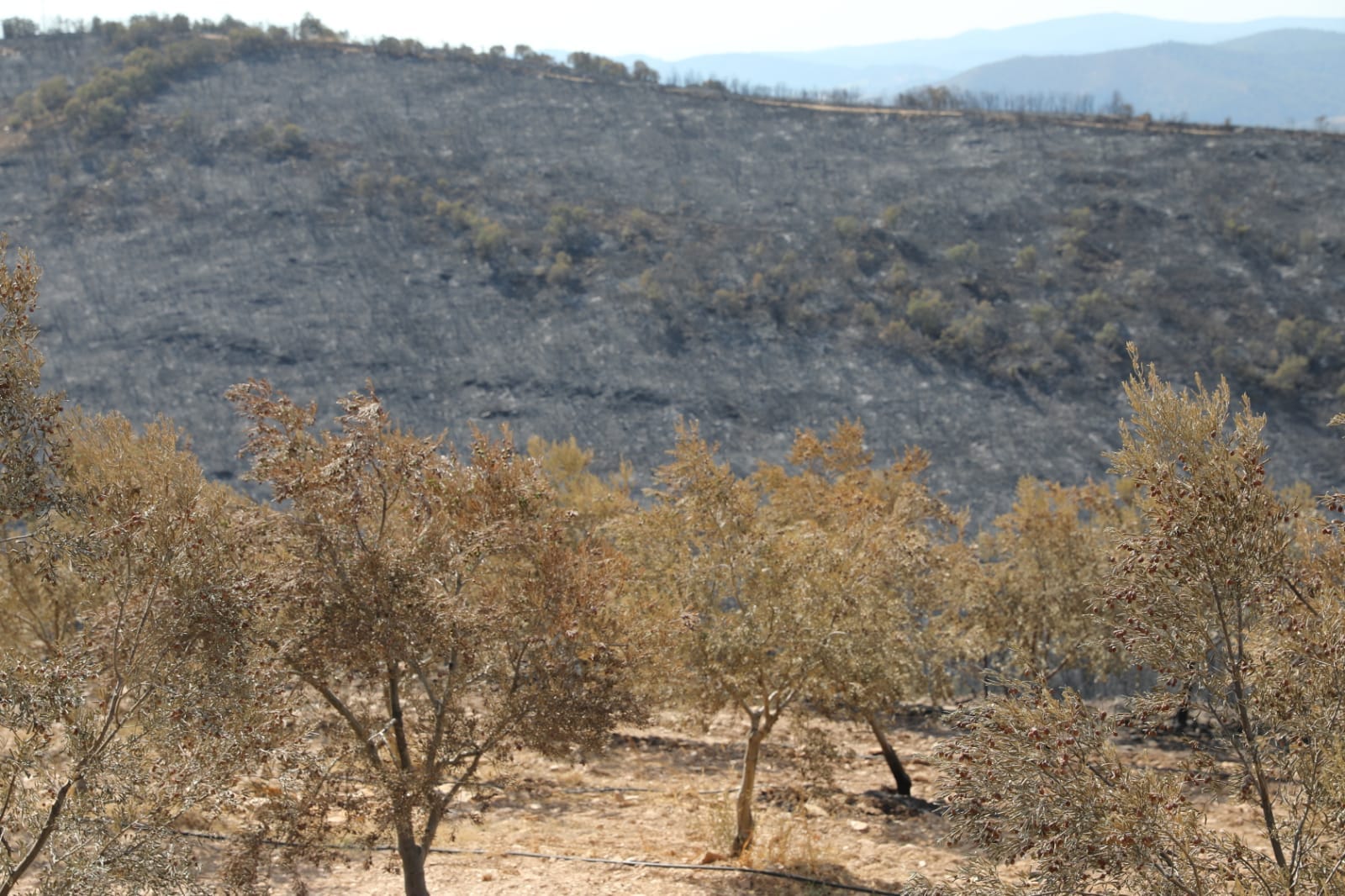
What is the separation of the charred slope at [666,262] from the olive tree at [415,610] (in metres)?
35.2

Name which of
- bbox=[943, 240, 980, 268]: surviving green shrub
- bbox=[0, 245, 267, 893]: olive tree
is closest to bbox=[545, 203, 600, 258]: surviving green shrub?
bbox=[943, 240, 980, 268]: surviving green shrub

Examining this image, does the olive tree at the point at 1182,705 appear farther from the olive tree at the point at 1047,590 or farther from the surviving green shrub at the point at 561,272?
the surviving green shrub at the point at 561,272

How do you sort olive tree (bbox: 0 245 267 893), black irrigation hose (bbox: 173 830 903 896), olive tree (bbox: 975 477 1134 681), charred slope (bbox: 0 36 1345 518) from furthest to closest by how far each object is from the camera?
charred slope (bbox: 0 36 1345 518), olive tree (bbox: 975 477 1134 681), black irrigation hose (bbox: 173 830 903 896), olive tree (bbox: 0 245 267 893)

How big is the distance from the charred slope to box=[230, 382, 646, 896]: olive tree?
35.2 meters

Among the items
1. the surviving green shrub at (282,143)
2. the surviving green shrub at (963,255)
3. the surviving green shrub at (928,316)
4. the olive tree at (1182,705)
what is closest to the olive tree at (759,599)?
the olive tree at (1182,705)

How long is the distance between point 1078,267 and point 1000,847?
59749 mm

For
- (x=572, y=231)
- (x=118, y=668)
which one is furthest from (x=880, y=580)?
(x=572, y=231)

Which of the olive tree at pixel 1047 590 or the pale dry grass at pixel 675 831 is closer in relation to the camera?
the pale dry grass at pixel 675 831

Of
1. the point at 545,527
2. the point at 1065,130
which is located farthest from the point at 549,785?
the point at 1065,130

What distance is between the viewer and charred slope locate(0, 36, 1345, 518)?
49375 mm

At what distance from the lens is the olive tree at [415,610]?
8.62 meters

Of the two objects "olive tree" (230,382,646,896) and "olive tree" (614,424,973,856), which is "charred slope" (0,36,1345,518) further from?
"olive tree" (230,382,646,896)

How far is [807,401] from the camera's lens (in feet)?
167

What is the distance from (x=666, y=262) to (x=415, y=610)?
172 feet
